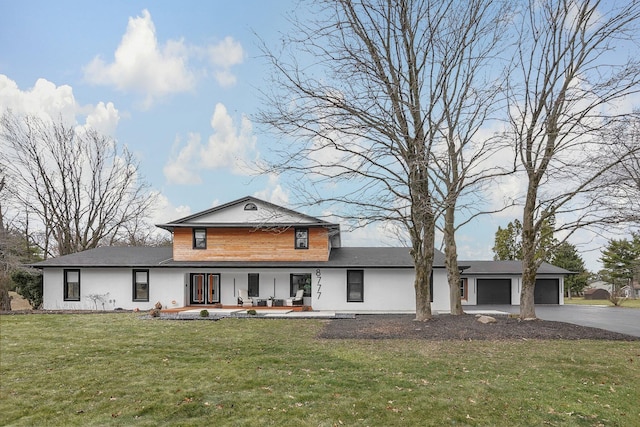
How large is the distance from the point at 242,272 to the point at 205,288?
2.77 m

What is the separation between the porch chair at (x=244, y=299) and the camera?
892 inches

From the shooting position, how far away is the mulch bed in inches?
490

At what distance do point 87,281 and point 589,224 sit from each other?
23006 millimetres

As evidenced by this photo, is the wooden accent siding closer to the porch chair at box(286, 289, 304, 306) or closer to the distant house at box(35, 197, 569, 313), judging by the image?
the distant house at box(35, 197, 569, 313)

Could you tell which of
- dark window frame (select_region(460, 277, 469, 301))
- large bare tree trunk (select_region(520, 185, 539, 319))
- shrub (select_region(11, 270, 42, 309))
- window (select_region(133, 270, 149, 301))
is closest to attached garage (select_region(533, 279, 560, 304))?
dark window frame (select_region(460, 277, 469, 301))

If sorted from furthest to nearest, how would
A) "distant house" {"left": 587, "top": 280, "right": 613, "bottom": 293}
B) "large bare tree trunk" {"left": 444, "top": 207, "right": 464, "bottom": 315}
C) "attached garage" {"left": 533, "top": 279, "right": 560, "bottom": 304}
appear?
"distant house" {"left": 587, "top": 280, "right": 613, "bottom": 293}, "attached garage" {"left": 533, "top": 279, "right": 560, "bottom": 304}, "large bare tree trunk" {"left": 444, "top": 207, "right": 464, "bottom": 315}

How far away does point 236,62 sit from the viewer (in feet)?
48.3

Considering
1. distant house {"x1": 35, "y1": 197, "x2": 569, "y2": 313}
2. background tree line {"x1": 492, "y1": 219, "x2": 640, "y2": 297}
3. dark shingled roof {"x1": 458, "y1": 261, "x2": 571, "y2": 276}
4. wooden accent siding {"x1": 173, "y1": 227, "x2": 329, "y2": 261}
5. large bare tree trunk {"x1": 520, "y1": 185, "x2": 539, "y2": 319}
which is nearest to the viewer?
large bare tree trunk {"x1": 520, "y1": 185, "x2": 539, "y2": 319}

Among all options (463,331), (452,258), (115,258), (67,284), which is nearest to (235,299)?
(115,258)

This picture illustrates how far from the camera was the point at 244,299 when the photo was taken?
2288 cm

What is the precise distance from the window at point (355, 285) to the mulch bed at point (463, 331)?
670 cm

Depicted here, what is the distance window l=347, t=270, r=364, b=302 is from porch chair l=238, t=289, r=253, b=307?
17.1 feet

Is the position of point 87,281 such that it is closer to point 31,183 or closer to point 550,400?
point 31,183

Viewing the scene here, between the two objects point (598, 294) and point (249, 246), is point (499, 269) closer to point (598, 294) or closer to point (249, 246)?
point (249, 246)
